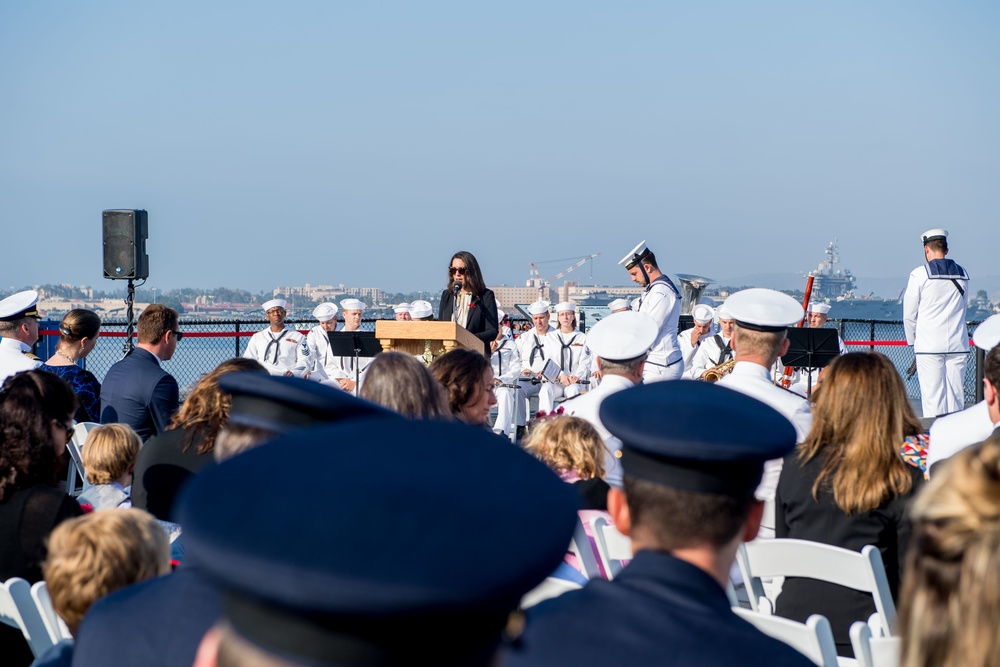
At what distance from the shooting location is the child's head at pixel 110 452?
4.48 metres

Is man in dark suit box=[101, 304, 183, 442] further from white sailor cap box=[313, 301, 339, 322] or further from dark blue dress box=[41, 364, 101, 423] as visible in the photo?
white sailor cap box=[313, 301, 339, 322]

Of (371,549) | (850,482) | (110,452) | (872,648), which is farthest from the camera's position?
(110,452)

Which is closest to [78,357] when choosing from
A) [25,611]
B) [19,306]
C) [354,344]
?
[19,306]

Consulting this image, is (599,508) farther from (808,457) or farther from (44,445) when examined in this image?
(44,445)

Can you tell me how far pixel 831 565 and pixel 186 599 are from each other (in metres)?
2.00

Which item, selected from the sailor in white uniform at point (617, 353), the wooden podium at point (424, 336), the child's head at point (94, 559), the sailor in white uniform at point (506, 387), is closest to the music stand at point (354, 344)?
the sailor in white uniform at point (506, 387)

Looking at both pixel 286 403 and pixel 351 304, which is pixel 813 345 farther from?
pixel 286 403

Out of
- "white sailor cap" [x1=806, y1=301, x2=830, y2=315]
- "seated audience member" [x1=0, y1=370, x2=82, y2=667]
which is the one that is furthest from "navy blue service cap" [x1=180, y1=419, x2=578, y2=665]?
"white sailor cap" [x1=806, y1=301, x2=830, y2=315]

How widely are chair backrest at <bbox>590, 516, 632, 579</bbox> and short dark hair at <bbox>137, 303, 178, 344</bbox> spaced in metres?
3.48

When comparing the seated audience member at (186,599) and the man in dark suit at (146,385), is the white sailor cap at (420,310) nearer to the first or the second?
the man in dark suit at (146,385)

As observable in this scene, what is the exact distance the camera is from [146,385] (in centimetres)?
586

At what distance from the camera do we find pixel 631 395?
196cm

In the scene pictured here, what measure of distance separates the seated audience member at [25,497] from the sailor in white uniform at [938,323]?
9485 millimetres

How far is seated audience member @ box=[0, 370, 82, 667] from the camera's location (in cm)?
324
